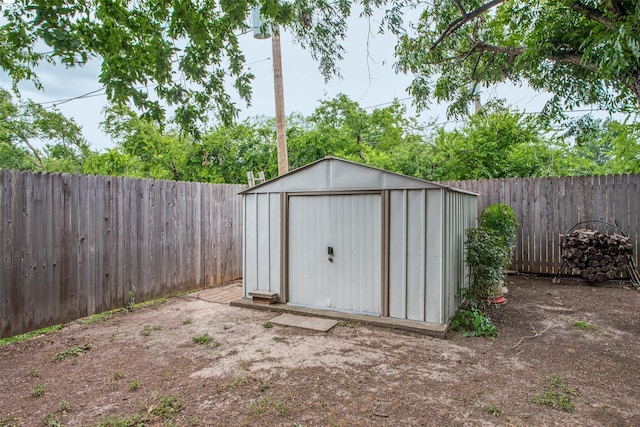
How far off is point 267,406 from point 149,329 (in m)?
2.28

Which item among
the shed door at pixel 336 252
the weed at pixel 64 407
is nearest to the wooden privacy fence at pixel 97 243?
the weed at pixel 64 407

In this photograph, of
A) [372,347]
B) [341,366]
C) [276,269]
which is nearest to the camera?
[341,366]

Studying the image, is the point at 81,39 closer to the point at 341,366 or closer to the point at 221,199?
the point at 341,366

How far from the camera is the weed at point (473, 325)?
376 centimetres

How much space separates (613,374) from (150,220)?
18.0ft

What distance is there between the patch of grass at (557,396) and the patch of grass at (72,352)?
3895 millimetres

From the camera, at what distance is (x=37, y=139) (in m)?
15.2

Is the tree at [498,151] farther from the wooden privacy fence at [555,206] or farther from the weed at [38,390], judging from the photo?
the weed at [38,390]

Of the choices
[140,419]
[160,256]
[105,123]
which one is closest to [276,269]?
[160,256]

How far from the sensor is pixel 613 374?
9.32 ft

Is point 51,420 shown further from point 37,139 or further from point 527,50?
point 37,139

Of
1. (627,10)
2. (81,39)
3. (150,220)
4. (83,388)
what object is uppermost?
(627,10)

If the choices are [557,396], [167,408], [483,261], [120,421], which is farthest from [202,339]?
[483,261]

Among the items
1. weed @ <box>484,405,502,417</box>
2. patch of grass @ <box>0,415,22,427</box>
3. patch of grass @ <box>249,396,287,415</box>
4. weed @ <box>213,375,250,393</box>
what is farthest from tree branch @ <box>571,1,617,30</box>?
patch of grass @ <box>0,415,22,427</box>
